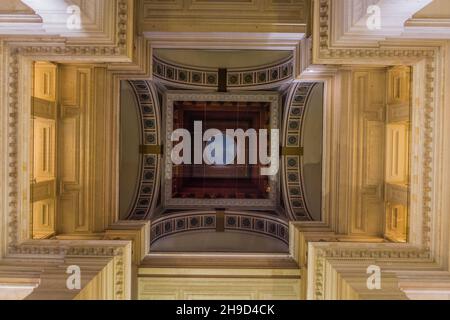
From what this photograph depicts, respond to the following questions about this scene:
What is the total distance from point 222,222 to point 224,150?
5.92 feet

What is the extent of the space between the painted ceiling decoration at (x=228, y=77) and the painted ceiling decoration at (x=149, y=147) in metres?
0.61

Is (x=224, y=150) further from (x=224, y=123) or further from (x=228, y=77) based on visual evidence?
(x=228, y=77)

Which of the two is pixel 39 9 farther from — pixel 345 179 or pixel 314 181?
pixel 314 181

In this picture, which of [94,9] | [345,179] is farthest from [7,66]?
[345,179]

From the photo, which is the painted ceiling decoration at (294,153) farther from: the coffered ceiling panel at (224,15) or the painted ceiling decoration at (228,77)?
the coffered ceiling panel at (224,15)

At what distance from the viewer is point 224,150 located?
834 centimetres

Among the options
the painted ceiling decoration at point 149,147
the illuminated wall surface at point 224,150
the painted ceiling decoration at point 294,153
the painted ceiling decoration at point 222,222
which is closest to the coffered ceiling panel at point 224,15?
the illuminated wall surface at point 224,150

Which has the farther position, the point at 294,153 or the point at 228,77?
the point at 228,77

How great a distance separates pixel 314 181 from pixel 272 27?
3.58 m

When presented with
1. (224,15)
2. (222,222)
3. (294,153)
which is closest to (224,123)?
(294,153)

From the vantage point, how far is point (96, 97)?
6551 mm

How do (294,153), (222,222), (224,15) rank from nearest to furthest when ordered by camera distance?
(224,15)
(294,153)
(222,222)

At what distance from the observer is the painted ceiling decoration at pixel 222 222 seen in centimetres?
841
